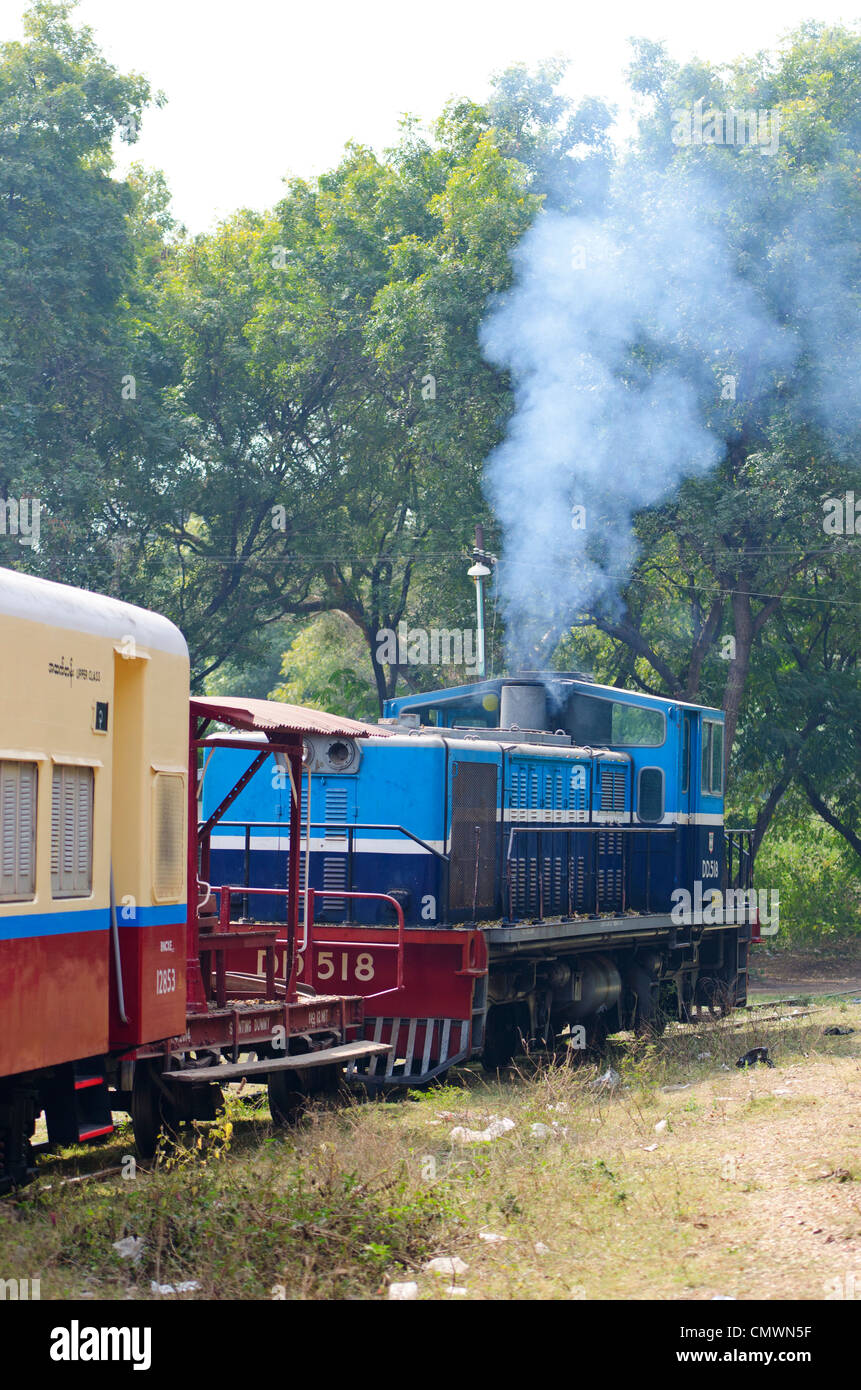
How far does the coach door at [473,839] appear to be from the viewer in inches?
465

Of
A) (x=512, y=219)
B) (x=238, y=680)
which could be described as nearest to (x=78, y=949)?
(x=512, y=219)

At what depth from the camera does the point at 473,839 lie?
12055 millimetres

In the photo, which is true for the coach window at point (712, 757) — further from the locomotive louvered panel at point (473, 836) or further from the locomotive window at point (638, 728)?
the locomotive louvered panel at point (473, 836)

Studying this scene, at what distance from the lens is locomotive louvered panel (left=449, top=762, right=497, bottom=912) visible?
38.8 feet

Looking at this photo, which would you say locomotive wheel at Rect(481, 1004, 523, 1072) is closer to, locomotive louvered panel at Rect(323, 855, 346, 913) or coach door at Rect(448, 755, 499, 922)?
coach door at Rect(448, 755, 499, 922)

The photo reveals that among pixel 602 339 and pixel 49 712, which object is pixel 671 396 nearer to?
pixel 602 339

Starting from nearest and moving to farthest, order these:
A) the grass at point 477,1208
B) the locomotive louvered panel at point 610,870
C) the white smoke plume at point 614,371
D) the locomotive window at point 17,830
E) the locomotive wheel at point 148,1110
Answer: the grass at point 477,1208
the locomotive window at point 17,830
the locomotive wheel at point 148,1110
the locomotive louvered panel at point 610,870
the white smoke plume at point 614,371

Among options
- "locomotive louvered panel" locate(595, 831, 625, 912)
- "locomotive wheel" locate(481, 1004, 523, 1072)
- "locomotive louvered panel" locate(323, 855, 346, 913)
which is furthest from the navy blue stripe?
"locomotive louvered panel" locate(595, 831, 625, 912)

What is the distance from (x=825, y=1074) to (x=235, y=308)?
19.2 metres

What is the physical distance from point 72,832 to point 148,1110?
2.09 metres

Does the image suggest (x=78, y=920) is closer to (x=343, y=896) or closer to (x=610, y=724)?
(x=343, y=896)

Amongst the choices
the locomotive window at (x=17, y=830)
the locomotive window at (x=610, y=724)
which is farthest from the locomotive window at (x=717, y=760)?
the locomotive window at (x=17, y=830)

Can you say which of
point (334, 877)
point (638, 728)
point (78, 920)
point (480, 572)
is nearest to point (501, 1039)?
point (334, 877)

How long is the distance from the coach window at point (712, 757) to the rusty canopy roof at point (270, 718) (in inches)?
246
